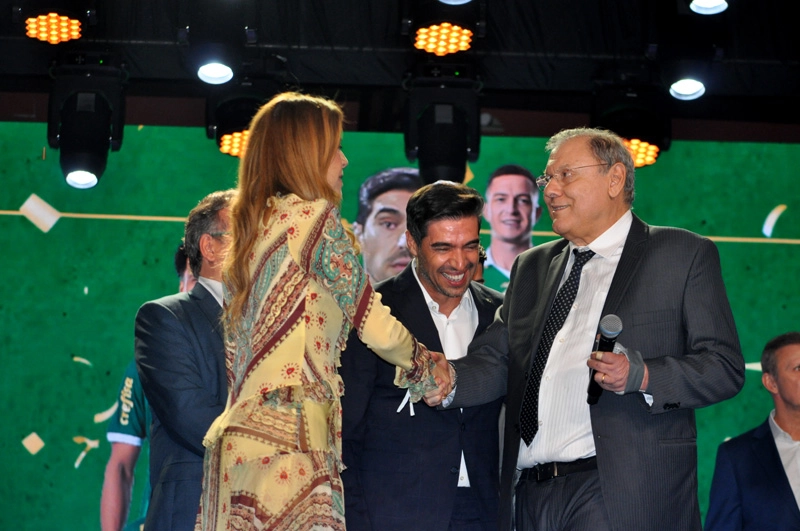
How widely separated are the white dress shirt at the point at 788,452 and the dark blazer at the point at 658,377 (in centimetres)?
209

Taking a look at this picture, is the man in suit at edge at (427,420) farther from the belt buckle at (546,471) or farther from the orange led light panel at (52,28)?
the orange led light panel at (52,28)

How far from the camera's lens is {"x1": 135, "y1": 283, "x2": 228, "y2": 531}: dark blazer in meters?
3.70

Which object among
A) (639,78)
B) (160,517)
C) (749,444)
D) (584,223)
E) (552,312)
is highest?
(639,78)

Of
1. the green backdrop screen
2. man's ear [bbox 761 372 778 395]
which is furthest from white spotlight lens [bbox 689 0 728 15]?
man's ear [bbox 761 372 778 395]

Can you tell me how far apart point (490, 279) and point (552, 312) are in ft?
8.81

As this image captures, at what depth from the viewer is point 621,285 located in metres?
3.09

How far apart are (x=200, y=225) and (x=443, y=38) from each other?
1.77 meters

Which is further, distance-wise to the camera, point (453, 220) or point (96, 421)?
point (96, 421)

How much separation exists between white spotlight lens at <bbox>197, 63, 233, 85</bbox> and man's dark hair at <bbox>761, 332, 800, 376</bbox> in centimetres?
310

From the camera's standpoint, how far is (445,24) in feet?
17.0

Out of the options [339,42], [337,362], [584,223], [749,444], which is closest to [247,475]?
[337,362]

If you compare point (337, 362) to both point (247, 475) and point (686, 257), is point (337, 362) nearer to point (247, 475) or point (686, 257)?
point (247, 475)

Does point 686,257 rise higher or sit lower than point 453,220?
lower

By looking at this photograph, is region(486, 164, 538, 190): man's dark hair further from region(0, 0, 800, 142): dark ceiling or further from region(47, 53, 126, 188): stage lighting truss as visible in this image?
region(47, 53, 126, 188): stage lighting truss
